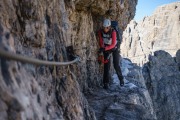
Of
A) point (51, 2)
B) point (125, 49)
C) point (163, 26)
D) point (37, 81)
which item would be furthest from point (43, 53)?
point (125, 49)

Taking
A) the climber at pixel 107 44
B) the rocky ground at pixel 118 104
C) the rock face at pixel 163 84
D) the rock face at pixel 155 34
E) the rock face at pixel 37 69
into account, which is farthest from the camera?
the rock face at pixel 155 34

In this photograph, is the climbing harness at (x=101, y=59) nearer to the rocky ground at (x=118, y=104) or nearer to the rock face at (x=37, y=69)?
the rocky ground at (x=118, y=104)

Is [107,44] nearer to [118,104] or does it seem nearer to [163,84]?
[118,104]

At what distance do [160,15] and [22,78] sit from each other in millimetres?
64395

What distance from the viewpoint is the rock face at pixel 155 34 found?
60094 millimetres

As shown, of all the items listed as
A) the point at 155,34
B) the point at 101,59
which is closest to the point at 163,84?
the point at 155,34

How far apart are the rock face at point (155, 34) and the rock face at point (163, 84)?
9.92 m

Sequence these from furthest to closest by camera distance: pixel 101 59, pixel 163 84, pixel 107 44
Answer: pixel 163 84
pixel 101 59
pixel 107 44

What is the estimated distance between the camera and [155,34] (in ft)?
210

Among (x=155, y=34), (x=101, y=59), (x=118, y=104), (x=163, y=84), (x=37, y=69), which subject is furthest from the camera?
(x=155, y=34)

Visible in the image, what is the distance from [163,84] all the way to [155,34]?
22.9 m

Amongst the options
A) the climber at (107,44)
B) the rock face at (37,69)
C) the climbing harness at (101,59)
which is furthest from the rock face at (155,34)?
the rock face at (37,69)

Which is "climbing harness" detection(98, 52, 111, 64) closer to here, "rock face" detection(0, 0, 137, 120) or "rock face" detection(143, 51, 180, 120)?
"rock face" detection(0, 0, 137, 120)

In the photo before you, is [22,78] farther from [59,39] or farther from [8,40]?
[59,39]
